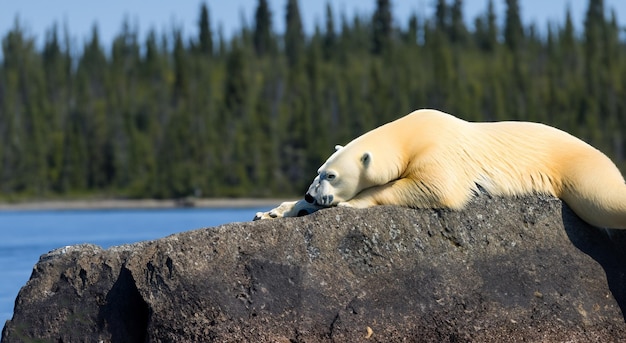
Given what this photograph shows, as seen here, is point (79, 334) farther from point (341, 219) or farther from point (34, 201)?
point (34, 201)

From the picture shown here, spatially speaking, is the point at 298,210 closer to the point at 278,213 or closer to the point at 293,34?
the point at 278,213

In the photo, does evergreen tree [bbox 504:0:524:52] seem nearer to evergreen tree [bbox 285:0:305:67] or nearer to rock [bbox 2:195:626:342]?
evergreen tree [bbox 285:0:305:67]

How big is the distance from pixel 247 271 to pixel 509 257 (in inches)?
73.6

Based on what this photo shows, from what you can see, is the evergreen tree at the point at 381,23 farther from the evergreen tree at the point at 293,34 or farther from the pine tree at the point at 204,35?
the pine tree at the point at 204,35

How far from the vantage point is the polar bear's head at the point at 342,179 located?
8.09m

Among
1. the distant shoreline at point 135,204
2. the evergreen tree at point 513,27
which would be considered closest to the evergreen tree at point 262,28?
the evergreen tree at point 513,27

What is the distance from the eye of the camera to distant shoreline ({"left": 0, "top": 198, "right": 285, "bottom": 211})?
2485 inches

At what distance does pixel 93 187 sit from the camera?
73.8 meters

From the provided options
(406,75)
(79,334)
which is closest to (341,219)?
(79,334)

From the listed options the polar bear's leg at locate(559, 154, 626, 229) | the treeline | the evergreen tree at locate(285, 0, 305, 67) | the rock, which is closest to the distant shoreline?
the treeline

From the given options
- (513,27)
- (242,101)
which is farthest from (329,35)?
(242,101)

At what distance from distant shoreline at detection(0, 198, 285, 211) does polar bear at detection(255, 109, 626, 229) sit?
5283 centimetres

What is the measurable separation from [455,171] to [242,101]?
73.0m

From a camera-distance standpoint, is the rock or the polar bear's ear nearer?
the rock
